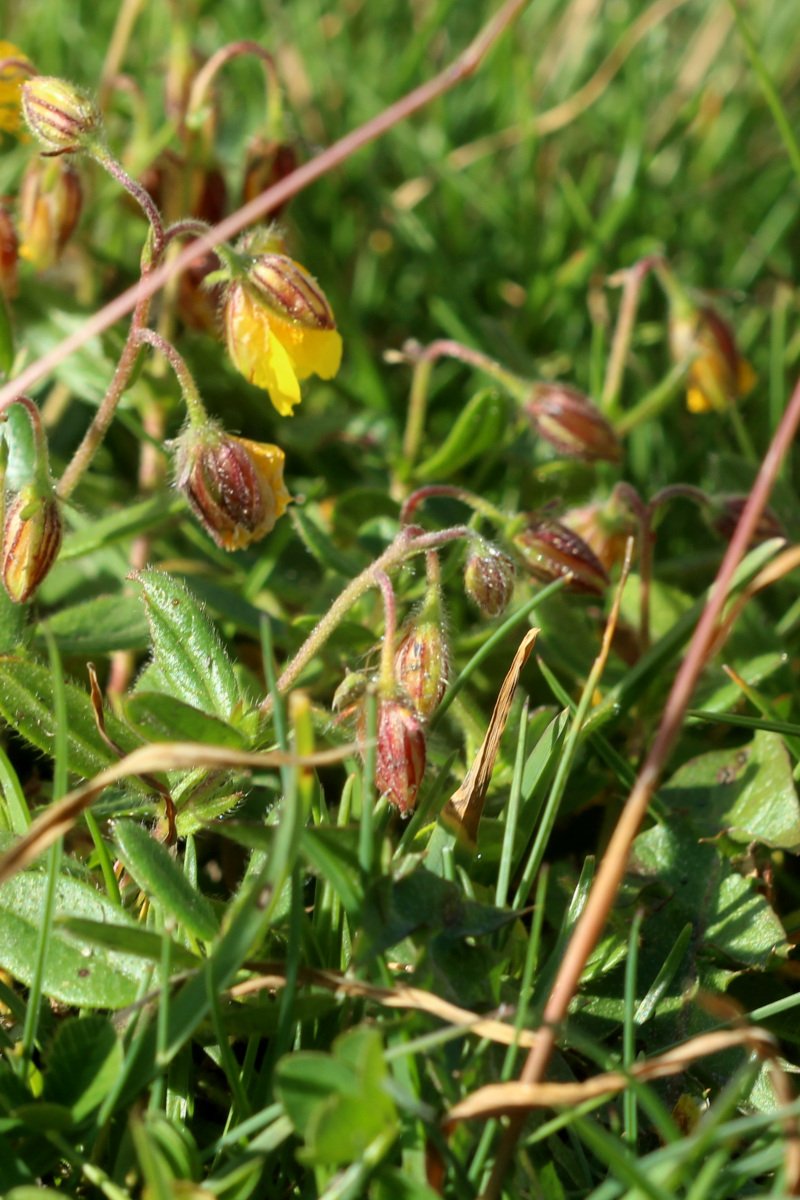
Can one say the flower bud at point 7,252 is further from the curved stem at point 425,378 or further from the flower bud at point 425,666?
the flower bud at point 425,666

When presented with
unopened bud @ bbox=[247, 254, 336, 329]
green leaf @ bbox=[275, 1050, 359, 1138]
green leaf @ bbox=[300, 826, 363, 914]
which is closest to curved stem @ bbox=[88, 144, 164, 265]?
unopened bud @ bbox=[247, 254, 336, 329]

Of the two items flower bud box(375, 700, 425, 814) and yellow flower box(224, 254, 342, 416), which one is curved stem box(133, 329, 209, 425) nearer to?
yellow flower box(224, 254, 342, 416)

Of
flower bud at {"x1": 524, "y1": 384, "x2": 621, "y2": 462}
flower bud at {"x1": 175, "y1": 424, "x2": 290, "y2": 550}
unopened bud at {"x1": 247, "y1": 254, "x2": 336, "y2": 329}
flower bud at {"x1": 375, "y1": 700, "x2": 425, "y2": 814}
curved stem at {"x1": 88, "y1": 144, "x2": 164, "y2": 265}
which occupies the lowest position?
flower bud at {"x1": 524, "y1": 384, "x2": 621, "y2": 462}

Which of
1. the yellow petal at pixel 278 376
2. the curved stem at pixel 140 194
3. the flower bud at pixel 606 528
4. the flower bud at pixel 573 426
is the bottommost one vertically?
the flower bud at pixel 606 528

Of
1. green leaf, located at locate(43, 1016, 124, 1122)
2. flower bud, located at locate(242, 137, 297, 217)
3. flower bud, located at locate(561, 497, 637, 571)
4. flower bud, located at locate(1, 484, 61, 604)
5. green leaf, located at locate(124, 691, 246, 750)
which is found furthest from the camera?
flower bud, located at locate(242, 137, 297, 217)

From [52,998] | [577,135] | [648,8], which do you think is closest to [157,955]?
[52,998]

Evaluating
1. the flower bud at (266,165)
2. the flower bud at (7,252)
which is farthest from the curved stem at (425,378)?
the flower bud at (7,252)

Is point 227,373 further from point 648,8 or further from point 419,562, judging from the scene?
point 648,8
